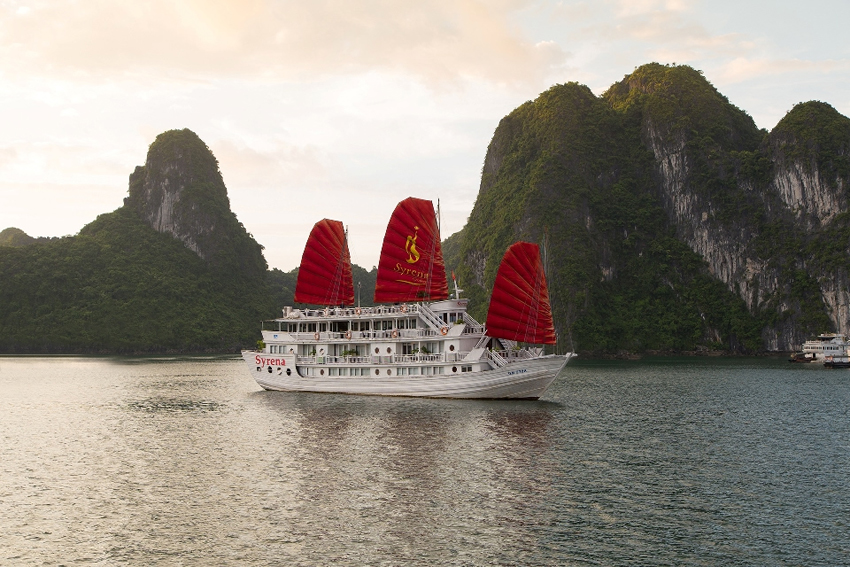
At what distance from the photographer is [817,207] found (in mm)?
128250

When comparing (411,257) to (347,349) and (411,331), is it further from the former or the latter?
(347,349)

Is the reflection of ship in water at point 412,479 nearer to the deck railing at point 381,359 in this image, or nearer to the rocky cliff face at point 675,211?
the deck railing at point 381,359

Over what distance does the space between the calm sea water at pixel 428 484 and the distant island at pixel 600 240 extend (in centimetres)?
8737

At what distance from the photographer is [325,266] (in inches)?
2044

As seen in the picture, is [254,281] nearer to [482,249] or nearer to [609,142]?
[482,249]

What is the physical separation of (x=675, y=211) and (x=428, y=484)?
13869 cm

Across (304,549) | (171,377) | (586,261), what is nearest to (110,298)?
(171,377)

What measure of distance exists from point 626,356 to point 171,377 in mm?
77103

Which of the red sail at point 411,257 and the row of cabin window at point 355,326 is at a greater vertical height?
the red sail at point 411,257

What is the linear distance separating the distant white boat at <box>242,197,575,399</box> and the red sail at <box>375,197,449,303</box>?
0.22 ft

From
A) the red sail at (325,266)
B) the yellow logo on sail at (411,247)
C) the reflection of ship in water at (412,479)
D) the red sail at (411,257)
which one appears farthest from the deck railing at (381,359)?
the yellow logo on sail at (411,247)

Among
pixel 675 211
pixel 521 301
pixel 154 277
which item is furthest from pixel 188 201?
pixel 521 301

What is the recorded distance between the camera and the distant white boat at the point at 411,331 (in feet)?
138

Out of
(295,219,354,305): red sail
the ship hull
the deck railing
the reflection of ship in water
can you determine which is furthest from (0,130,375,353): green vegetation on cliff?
the reflection of ship in water
